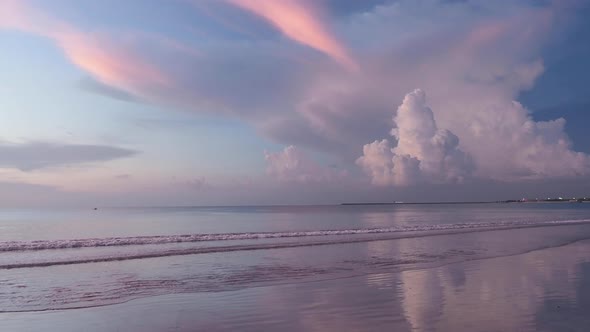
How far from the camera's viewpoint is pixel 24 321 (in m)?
11.6

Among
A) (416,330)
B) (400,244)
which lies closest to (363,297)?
(416,330)

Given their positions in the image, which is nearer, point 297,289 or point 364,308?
point 364,308

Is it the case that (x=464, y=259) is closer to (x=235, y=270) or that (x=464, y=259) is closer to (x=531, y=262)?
(x=531, y=262)

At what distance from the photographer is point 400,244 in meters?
31.3

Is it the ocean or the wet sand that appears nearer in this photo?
the wet sand

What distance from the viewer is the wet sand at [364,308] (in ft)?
34.8

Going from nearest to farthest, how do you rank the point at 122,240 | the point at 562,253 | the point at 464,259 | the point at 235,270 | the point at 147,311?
the point at 147,311
the point at 235,270
the point at 464,259
the point at 562,253
the point at 122,240

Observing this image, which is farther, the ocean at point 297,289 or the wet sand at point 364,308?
the ocean at point 297,289

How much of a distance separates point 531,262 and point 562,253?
5.04 metres

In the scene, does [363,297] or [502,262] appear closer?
[363,297]

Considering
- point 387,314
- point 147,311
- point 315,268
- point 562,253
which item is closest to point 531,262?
point 562,253

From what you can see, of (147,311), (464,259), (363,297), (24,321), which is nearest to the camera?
(24,321)

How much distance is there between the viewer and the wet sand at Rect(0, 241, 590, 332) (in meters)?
10.6

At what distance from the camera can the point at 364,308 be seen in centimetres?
1224
